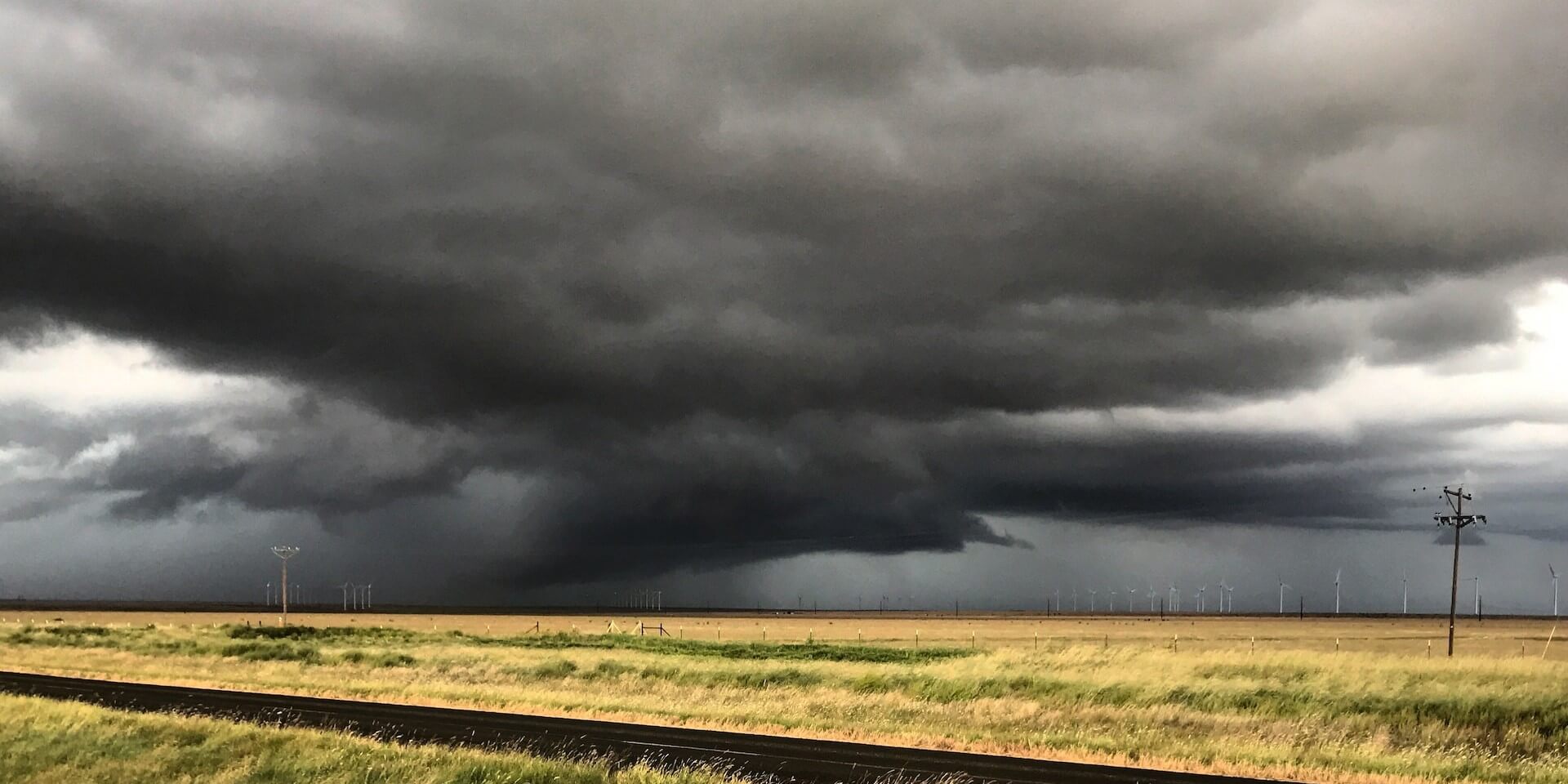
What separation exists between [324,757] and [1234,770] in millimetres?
20301

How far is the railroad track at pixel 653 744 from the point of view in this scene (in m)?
25.6

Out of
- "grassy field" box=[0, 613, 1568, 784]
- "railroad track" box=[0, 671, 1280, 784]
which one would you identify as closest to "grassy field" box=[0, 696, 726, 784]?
"railroad track" box=[0, 671, 1280, 784]

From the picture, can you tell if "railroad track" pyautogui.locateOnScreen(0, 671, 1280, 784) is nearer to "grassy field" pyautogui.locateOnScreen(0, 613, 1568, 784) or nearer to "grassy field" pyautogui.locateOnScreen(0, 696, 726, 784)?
"grassy field" pyautogui.locateOnScreen(0, 613, 1568, 784)

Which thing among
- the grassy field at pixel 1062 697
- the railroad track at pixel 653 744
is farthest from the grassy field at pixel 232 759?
the grassy field at pixel 1062 697

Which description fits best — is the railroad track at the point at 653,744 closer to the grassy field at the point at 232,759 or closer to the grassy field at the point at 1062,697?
the grassy field at the point at 1062,697

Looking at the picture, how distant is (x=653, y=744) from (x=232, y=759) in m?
9.75

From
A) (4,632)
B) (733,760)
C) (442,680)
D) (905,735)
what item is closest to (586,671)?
(442,680)

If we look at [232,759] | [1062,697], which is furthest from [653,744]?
[1062,697]

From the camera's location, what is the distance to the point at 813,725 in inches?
1441

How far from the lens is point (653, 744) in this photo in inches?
1173

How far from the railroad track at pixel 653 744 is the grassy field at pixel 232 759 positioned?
305cm

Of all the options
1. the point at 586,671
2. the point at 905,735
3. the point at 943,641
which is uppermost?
→ the point at 905,735

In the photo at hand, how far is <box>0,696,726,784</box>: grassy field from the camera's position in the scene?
21875 millimetres

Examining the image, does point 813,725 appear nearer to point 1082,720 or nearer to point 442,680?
point 1082,720
